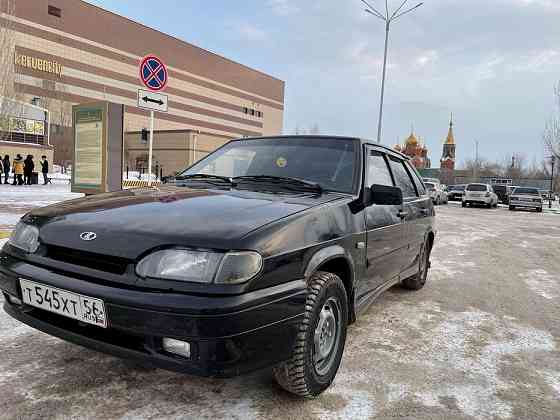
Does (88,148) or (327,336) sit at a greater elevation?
(88,148)

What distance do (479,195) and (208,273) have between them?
2535 centimetres

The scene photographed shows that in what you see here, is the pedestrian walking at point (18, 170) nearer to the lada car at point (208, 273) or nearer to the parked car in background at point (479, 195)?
the lada car at point (208, 273)

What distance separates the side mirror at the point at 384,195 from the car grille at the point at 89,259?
5.74 ft

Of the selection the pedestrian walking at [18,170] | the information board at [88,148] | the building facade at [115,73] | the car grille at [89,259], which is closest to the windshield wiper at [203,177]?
the car grille at [89,259]

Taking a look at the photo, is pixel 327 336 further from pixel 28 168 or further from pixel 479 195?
pixel 479 195

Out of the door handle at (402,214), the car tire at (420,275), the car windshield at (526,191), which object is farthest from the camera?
the car windshield at (526,191)

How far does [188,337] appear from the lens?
68.4 inches

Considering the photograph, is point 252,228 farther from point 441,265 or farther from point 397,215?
point 441,265

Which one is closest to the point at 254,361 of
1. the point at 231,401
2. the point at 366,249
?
the point at 231,401

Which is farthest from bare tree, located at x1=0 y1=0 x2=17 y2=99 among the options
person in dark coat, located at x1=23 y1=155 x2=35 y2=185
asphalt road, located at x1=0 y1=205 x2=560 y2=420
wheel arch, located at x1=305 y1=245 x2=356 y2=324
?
wheel arch, located at x1=305 y1=245 x2=356 y2=324

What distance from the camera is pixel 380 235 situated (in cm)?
317

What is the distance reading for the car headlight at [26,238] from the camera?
2237 millimetres

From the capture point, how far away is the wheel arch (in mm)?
2213

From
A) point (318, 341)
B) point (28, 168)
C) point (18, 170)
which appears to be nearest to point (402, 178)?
point (318, 341)
